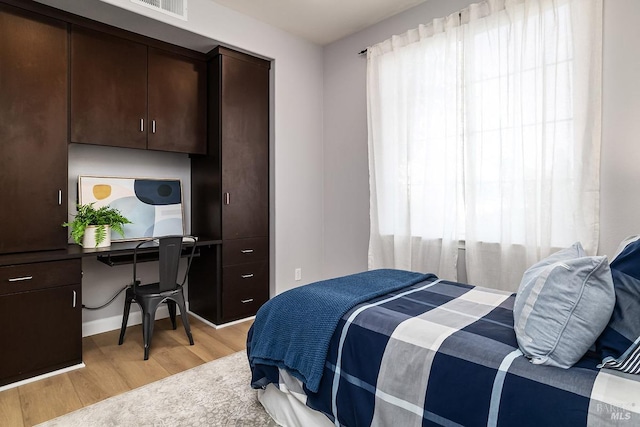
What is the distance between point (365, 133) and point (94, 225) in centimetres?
258

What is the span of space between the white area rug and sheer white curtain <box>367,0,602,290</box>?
177 centimetres

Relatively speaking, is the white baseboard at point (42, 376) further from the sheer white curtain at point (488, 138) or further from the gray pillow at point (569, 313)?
the gray pillow at point (569, 313)

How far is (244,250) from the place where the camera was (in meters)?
3.58

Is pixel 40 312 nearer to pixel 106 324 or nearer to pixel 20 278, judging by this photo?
pixel 20 278

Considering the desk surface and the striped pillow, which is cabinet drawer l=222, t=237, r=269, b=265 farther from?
the striped pillow

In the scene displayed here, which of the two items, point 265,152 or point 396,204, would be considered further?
point 265,152

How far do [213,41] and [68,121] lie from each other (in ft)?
4.59

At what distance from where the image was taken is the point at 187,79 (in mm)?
3457

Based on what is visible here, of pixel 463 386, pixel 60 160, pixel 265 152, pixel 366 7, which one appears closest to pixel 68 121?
pixel 60 160

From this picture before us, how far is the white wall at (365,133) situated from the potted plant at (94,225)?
2.14m

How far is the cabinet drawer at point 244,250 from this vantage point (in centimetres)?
344

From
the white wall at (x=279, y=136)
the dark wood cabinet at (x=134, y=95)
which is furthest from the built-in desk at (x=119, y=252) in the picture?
the dark wood cabinet at (x=134, y=95)

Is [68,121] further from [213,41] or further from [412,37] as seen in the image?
[412,37]

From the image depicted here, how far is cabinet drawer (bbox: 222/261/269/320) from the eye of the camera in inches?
136
